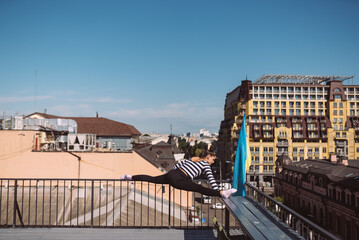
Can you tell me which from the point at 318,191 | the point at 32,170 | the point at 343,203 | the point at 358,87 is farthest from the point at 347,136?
the point at 32,170

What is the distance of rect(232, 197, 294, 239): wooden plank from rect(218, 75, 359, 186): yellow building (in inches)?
2179

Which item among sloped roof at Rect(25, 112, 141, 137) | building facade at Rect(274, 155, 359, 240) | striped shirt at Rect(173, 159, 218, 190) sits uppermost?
sloped roof at Rect(25, 112, 141, 137)

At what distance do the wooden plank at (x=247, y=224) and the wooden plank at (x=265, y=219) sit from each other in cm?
16

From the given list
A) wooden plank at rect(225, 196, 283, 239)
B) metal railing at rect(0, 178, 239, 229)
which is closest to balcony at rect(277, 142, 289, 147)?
metal railing at rect(0, 178, 239, 229)

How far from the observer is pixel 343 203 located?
24.2 metres

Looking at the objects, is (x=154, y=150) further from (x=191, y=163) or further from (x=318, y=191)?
(x=191, y=163)

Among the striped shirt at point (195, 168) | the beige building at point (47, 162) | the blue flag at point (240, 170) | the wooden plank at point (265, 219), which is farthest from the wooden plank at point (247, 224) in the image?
the beige building at point (47, 162)

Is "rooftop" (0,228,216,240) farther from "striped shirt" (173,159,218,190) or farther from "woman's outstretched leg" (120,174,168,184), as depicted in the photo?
"striped shirt" (173,159,218,190)

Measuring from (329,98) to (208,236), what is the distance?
213 feet

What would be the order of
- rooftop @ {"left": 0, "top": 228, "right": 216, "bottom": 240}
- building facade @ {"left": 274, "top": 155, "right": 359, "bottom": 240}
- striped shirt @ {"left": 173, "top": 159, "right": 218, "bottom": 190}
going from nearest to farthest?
striped shirt @ {"left": 173, "top": 159, "right": 218, "bottom": 190}
rooftop @ {"left": 0, "top": 228, "right": 216, "bottom": 240}
building facade @ {"left": 274, "top": 155, "right": 359, "bottom": 240}

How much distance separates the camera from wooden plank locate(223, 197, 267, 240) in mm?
3783

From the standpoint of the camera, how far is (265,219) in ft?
14.9

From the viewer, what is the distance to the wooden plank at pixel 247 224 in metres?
3.78

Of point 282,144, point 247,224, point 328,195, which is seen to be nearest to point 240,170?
point 247,224
